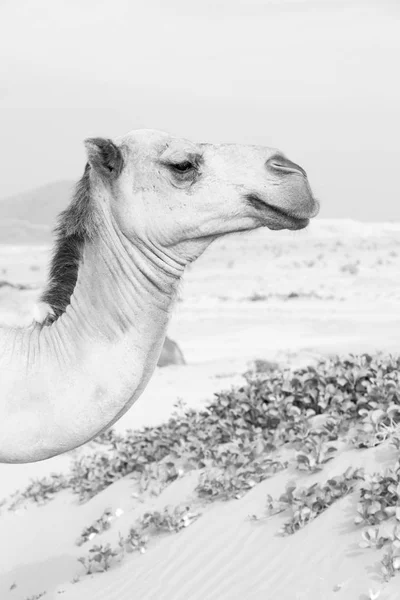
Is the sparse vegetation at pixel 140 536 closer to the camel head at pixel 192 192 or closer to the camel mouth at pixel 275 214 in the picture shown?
the camel head at pixel 192 192

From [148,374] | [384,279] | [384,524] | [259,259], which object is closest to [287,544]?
[384,524]

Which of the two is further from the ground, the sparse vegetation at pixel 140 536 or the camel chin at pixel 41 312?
the camel chin at pixel 41 312

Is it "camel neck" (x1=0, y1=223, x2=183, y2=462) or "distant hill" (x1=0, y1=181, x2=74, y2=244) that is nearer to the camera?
"camel neck" (x1=0, y1=223, x2=183, y2=462)

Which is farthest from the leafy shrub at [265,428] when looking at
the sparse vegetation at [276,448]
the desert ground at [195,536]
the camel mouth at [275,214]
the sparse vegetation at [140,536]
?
the camel mouth at [275,214]

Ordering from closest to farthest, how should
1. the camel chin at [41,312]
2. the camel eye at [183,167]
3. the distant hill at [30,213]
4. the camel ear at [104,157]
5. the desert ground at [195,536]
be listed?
the camel ear at [104,157] → the camel eye at [183,167] → the camel chin at [41,312] → the desert ground at [195,536] → the distant hill at [30,213]

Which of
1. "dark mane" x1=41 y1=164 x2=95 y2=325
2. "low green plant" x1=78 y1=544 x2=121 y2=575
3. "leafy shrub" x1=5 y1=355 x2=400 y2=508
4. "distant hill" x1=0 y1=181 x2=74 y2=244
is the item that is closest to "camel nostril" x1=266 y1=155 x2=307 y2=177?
"dark mane" x1=41 y1=164 x2=95 y2=325

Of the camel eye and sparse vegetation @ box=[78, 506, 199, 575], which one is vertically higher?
the camel eye

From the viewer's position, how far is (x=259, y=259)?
39594 mm

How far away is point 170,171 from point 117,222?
0.32 meters

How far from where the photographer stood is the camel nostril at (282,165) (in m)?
4.12

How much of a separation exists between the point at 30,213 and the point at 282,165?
85.7 metres

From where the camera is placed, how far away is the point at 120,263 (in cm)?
423

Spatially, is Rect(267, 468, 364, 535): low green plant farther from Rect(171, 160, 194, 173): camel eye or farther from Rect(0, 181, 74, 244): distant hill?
Rect(0, 181, 74, 244): distant hill

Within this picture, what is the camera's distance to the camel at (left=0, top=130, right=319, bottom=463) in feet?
13.1
